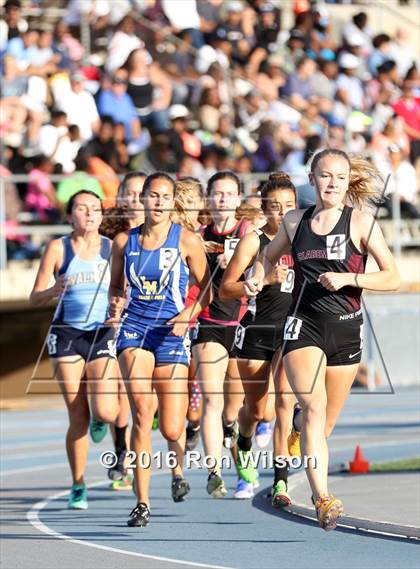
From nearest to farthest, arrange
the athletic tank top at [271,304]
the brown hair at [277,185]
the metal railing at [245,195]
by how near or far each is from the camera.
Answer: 1. the brown hair at [277,185]
2. the athletic tank top at [271,304]
3. the metal railing at [245,195]

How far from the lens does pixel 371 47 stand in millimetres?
29000

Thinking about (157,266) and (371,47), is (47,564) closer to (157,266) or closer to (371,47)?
(157,266)

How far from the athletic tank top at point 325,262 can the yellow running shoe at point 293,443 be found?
214 centimetres

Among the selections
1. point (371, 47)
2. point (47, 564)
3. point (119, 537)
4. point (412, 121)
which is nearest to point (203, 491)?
point (119, 537)

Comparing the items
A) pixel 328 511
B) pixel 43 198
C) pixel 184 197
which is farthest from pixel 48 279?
pixel 43 198

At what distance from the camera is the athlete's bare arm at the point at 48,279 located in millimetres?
12039

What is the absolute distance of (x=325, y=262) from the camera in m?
9.53

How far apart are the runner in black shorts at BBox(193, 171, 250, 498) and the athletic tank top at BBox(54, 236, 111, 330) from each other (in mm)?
802

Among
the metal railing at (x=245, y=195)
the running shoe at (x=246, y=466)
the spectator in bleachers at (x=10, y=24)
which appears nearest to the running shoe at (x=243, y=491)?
the running shoe at (x=246, y=466)

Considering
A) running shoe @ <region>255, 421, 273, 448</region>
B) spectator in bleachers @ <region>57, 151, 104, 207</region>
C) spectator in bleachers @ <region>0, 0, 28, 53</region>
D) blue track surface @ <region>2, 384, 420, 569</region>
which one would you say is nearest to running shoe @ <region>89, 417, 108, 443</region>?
blue track surface @ <region>2, 384, 420, 569</region>

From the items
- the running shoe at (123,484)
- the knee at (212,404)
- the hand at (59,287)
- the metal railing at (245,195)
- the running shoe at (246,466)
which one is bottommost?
the running shoe at (123,484)

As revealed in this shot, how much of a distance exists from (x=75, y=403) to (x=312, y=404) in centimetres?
327

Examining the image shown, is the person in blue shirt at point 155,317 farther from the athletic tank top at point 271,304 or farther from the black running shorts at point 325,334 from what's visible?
the black running shorts at point 325,334

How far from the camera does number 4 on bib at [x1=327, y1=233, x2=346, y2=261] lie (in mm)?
9484
